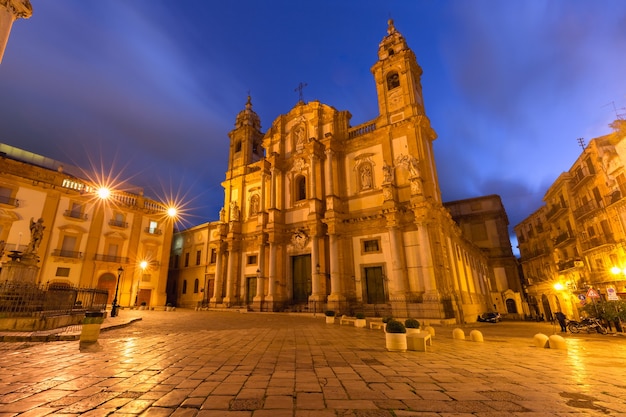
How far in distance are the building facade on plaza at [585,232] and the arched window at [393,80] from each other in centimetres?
1437

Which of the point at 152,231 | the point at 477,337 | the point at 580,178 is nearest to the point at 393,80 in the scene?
the point at 580,178

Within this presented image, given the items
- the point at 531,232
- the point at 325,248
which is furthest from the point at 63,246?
the point at 531,232

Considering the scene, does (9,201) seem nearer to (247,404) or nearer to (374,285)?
(374,285)

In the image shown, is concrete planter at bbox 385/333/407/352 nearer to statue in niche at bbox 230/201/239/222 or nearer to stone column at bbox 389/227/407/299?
stone column at bbox 389/227/407/299

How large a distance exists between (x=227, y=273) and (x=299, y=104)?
57.4 feet

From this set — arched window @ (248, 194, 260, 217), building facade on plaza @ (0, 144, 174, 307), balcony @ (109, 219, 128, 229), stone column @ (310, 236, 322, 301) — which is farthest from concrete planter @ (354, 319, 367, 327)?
balcony @ (109, 219, 128, 229)

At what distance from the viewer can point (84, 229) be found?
28.2m

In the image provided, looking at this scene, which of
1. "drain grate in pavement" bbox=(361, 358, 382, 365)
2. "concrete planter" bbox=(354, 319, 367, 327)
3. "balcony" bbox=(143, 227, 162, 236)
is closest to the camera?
"drain grate in pavement" bbox=(361, 358, 382, 365)

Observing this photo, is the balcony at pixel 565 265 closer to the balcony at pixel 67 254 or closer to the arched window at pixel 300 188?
the arched window at pixel 300 188

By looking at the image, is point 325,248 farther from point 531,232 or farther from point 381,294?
point 531,232

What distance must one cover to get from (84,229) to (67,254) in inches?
106

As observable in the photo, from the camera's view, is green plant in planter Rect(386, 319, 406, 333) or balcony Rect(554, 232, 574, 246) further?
balcony Rect(554, 232, 574, 246)

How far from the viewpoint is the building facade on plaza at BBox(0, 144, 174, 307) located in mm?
24969

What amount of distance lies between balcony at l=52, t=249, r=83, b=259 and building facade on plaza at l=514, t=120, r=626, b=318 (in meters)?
37.5
